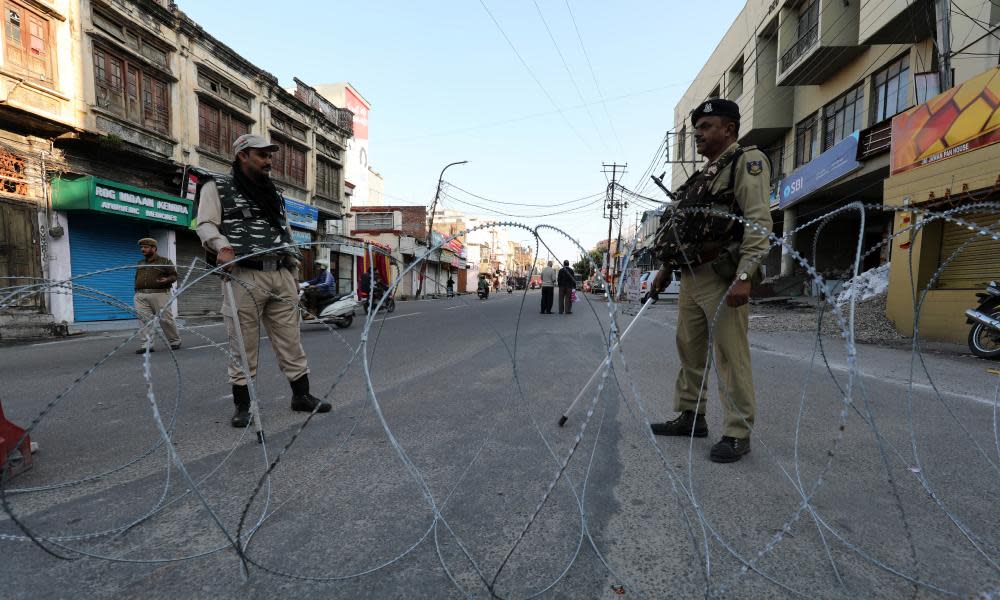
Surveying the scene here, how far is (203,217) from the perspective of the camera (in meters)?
3.15

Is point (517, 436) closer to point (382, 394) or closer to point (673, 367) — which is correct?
point (382, 394)

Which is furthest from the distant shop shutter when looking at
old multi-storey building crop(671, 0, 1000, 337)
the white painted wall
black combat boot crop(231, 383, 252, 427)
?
old multi-storey building crop(671, 0, 1000, 337)

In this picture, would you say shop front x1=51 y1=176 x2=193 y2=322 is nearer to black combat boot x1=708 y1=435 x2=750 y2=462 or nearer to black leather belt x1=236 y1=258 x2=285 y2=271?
black leather belt x1=236 y1=258 x2=285 y2=271

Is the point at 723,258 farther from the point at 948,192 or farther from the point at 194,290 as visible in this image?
the point at 194,290

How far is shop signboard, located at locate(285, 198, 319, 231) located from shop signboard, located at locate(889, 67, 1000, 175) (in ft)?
61.3

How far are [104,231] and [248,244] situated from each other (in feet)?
39.0

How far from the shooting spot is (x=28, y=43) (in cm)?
1036

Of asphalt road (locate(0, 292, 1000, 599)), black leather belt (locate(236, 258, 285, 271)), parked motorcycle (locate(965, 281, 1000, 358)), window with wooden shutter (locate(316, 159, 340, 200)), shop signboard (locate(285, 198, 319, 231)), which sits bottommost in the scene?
asphalt road (locate(0, 292, 1000, 599))

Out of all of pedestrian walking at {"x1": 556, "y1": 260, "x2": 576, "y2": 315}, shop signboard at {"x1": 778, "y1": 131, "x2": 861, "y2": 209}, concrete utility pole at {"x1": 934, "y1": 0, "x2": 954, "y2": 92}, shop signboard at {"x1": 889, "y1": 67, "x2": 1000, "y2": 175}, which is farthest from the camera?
shop signboard at {"x1": 778, "y1": 131, "x2": 861, "y2": 209}

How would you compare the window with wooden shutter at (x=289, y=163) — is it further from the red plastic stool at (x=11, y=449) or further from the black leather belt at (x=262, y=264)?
the red plastic stool at (x=11, y=449)

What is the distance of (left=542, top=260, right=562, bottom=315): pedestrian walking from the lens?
44.7 feet

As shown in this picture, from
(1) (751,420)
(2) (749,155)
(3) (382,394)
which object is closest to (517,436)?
(1) (751,420)

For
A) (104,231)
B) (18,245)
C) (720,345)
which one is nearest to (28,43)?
(104,231)

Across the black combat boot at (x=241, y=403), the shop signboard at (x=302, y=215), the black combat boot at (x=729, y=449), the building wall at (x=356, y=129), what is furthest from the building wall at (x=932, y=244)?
the building wall at (x=356, y=129)
